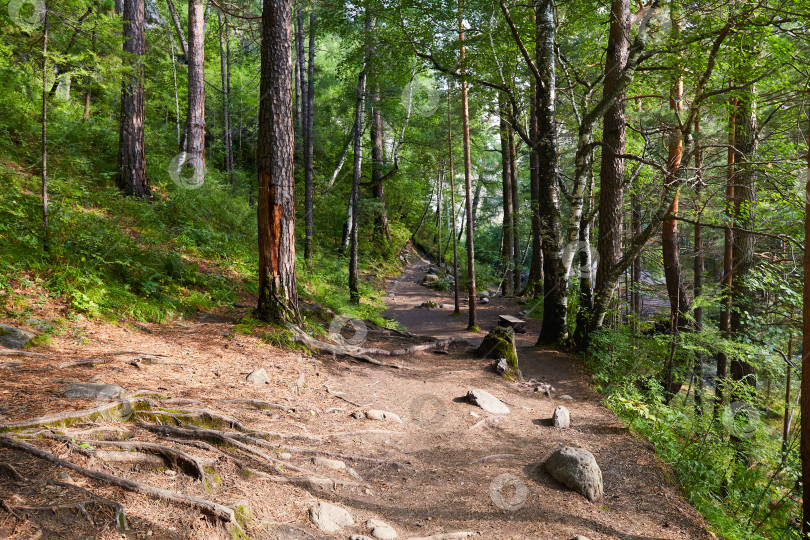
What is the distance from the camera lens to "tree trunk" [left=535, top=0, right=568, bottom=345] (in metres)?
9.14

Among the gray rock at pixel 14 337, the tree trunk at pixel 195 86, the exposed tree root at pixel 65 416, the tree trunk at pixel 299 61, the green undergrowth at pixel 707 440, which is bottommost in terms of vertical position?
the green undergrowth at pixel 707 440

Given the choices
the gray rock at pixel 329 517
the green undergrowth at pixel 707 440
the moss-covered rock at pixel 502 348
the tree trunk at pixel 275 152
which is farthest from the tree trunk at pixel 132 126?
Answer: the green undergrowth at pixel 707 440

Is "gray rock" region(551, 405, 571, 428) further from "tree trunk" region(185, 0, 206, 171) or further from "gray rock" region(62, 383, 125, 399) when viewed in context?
"tree trunk" region(185, 0, 206, 171)

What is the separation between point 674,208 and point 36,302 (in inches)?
464

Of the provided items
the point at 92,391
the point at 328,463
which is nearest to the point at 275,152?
the point at 92,391

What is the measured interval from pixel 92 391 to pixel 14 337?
1846mm

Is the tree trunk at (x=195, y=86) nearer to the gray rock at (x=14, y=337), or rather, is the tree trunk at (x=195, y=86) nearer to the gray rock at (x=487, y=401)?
the gray rock at (x=14, y=337)

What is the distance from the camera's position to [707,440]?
5828 mm

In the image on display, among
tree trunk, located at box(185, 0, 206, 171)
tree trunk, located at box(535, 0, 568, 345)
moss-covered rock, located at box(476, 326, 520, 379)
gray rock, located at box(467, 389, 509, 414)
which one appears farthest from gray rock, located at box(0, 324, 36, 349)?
tree trunk, located at box(185, 0, 206, 171)

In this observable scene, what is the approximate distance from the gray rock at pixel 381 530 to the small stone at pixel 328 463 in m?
0.73

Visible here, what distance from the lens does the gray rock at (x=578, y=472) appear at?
4008mm

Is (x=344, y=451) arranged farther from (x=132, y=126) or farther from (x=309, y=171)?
(x=309, y=171)

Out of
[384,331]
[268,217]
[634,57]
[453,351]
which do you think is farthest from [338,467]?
[634,57]

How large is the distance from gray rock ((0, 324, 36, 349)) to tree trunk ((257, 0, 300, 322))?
9.41 feet
